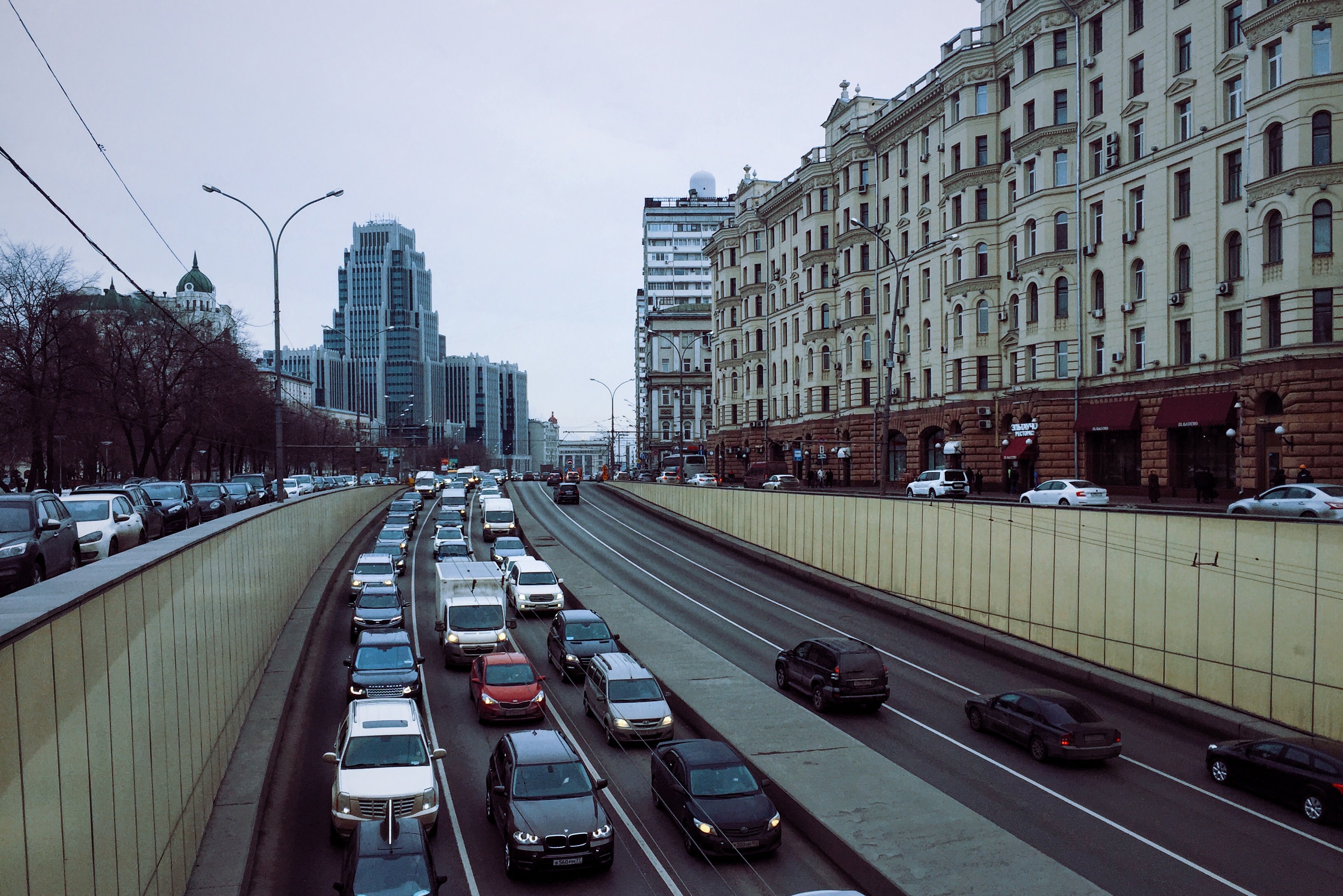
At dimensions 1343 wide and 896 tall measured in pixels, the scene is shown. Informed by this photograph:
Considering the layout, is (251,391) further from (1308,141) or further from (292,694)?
(1308,141)

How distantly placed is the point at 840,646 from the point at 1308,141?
24.0 m

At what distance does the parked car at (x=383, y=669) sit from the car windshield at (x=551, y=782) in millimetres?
7469

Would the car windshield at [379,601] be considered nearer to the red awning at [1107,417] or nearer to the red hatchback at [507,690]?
the red hatchback at [507,690]

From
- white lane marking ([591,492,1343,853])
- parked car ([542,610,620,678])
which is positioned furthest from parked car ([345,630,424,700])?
white lane marking ([591,492,1343,853])

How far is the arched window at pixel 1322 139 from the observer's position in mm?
31344

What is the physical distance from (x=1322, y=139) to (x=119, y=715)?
1468 inches

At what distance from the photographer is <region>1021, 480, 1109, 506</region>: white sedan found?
32.2 metres

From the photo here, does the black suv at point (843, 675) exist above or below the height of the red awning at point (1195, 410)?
below

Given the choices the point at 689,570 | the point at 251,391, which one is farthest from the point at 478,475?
the point at 689,570

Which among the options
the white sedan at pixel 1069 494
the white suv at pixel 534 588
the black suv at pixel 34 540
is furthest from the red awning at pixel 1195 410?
the black suv at pixel 34 540

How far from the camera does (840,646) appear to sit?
Answer: 2347 cm

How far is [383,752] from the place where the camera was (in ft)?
52.3

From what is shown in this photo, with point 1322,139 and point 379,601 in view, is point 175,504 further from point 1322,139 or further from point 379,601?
point 1322,139

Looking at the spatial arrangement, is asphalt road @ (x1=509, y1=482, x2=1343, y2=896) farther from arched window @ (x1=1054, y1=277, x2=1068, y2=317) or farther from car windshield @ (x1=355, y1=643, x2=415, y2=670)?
arched window @ (x1=1054, y1=277, x2=1068, y2=317)
